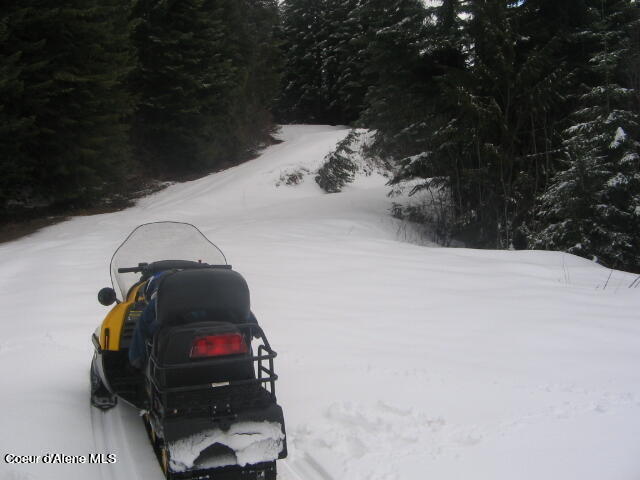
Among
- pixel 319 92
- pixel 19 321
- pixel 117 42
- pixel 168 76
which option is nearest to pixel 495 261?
pixel 19 321

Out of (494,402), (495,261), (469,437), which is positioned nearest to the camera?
(469,437)

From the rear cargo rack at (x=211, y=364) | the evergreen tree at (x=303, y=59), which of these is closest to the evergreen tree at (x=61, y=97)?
the rear cargo rack at (x=211, y=364)

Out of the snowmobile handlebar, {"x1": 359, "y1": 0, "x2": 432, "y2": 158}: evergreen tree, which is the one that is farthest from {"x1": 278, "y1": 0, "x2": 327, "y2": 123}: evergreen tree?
the snowmobile handlebar

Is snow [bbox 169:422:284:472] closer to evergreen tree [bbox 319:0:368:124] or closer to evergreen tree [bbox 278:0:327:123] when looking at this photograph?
evergreen tree [bbox 319:0:368:124]

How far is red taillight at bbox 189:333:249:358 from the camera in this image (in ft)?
11.2

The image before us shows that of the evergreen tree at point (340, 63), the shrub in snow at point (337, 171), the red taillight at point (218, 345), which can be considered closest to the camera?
the red taillight at point (218, 345)

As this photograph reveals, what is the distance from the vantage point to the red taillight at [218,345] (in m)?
3.41

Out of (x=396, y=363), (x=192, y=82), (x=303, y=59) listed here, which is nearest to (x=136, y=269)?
(x=396, y=363)

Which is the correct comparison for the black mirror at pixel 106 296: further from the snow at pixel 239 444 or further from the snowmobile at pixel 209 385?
the snow at pixel 239 444

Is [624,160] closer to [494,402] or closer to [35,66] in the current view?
[494,402]

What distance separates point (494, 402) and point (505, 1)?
12304 mm

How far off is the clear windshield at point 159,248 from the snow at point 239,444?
182cm

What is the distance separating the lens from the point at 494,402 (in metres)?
4.56

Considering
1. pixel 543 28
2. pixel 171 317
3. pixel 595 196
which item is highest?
pixel 543 28
